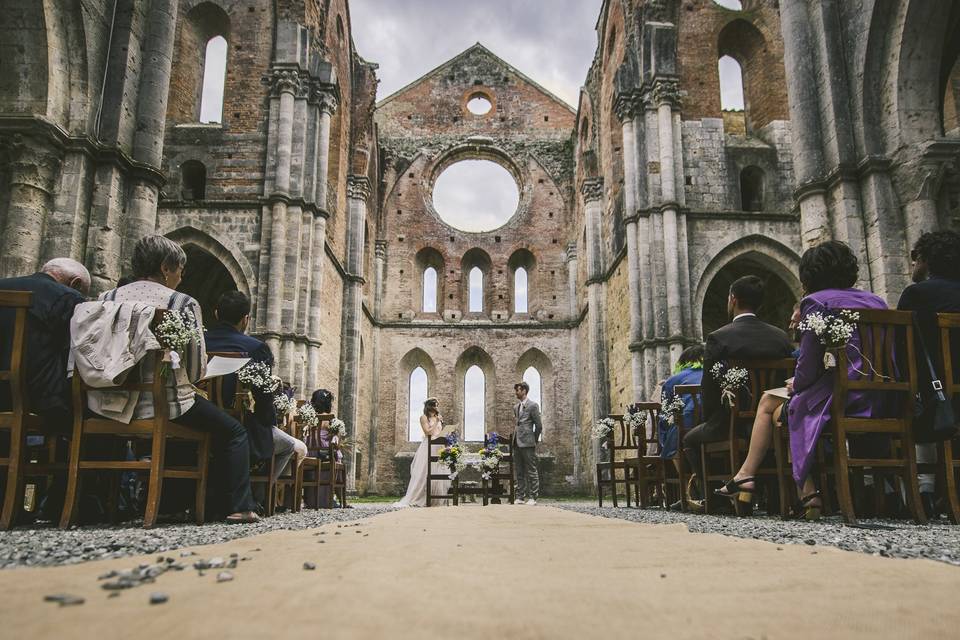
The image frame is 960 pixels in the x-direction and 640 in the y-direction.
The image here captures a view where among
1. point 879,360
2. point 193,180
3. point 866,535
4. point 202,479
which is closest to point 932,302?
point 879,360

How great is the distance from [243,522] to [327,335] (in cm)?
1346

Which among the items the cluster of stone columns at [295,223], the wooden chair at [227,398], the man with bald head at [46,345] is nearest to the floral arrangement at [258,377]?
the wooden chair at [227,398]

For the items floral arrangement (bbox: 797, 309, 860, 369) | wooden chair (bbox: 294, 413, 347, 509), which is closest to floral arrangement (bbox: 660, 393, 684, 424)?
floral arrangement (bbox: 797, 309, 860, 369)

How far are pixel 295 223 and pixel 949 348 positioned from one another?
13.3 metres

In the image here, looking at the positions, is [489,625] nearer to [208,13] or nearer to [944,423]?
[944,423]

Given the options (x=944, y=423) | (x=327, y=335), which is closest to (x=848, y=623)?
(x=944, y=423)

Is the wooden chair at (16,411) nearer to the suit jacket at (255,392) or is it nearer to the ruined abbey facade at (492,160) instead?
the suit jacket at (255,392)

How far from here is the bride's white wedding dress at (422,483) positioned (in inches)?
425

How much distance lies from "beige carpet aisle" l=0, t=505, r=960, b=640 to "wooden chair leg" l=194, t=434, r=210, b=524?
7.78 ft

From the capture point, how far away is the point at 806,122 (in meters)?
9.71

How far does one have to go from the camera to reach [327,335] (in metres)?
18.0

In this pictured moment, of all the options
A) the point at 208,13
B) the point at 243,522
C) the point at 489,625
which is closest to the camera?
the point at 489,625

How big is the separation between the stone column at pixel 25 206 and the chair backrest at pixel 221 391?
4204mm

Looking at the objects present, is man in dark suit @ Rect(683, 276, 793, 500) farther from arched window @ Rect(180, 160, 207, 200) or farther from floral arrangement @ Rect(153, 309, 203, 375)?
arched window @ Rect(180, 160, 207, 200)
